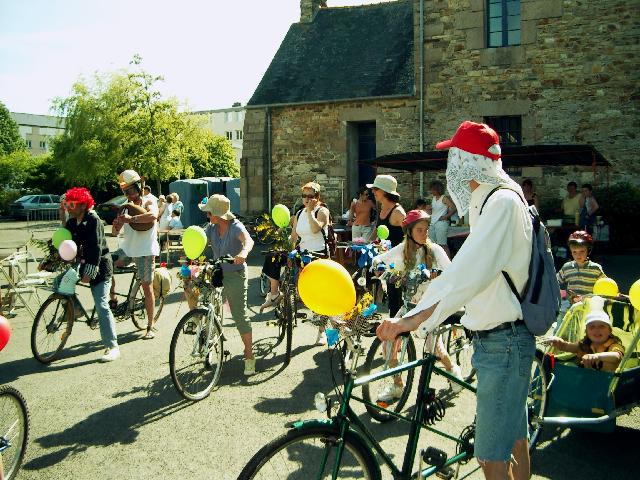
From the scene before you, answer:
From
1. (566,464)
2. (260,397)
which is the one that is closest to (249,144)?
(260,397)

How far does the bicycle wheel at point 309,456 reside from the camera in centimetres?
249

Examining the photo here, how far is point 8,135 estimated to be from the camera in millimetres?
63375

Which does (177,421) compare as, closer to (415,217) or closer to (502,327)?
(415,217)

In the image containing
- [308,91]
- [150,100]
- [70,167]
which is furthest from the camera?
[70,167]

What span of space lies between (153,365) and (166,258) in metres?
8.53

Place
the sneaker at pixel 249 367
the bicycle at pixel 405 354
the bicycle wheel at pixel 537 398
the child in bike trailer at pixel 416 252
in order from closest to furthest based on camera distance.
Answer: the bicycle wheel at pixel 537 398 → the bicycle at pixel 405 354 → the child in bike trailer at pixel 416 252 → the sneaker at pixel 249 367

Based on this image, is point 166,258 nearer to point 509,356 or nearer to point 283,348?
point 283,348

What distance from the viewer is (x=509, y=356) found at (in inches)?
102

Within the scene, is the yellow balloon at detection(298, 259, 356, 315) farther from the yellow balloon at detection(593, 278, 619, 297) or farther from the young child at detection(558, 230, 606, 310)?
the young child at detection(558, 230, 606, 310)

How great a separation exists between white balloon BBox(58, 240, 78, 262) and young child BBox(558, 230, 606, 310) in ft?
16.7

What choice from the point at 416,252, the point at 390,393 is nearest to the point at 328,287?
the point at 390,393

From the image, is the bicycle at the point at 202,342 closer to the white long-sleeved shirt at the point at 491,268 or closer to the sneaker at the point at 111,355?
the sneaker at the point at 111,355

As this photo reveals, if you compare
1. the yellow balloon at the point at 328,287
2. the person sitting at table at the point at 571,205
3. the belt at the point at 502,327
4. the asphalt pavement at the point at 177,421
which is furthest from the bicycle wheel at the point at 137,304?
the person sitting at table at the point at 571,205

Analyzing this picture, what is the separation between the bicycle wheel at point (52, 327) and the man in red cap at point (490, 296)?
16.5ft
